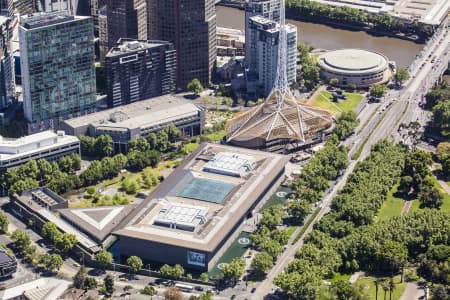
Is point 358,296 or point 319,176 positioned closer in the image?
point 358,296

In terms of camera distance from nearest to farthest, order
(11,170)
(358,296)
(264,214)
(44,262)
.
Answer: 1. (358,296)
2. (44,262)
3. (264,214)
4. (11,170)

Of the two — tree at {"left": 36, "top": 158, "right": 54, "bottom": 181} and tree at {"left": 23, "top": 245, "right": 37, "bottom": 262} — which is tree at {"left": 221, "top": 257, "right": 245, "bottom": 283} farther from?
tree at {"left": 36, "top": 158, "right": 54, "bottom": 181}

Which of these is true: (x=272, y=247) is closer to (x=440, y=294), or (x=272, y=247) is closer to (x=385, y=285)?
(x=385, y=285)

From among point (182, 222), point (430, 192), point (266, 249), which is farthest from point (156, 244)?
point (430, 192)

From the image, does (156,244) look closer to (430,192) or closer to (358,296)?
(358,296)

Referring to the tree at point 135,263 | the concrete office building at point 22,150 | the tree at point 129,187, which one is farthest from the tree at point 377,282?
the concrete office building at point 22,150

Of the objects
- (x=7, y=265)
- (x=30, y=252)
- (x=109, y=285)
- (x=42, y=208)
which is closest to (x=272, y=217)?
(x=109, y=285)

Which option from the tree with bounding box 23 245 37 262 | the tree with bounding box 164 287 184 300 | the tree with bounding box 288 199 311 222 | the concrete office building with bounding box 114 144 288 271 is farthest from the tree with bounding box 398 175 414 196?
the tree with bounding box 23 245 37 262
